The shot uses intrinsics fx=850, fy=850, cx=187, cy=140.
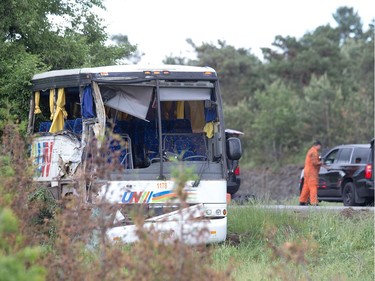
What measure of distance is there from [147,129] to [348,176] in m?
11.1

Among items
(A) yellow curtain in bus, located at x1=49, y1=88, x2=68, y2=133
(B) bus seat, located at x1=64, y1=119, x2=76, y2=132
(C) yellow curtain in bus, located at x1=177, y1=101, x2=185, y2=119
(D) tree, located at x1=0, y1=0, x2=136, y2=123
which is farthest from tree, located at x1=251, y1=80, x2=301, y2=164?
(A) yellow curtain in bus, located at x1=49, y1=88, x2=68, y2=133

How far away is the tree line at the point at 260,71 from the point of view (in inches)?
640

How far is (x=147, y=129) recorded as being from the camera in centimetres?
1399

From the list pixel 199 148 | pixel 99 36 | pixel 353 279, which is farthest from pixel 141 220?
pixel 99 36

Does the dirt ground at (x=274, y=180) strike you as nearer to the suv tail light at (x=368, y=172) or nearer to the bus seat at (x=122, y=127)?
the suv tail light at (x=368, y=172)

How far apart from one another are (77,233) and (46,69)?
30.1 ft

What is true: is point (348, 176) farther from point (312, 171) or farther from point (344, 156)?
point (312, 171)

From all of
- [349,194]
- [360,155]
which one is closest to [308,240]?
[360,155]

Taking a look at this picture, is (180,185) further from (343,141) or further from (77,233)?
(343,141)

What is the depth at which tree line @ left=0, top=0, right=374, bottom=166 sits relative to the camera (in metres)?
16.3

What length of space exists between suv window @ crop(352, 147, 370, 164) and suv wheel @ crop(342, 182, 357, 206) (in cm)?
67

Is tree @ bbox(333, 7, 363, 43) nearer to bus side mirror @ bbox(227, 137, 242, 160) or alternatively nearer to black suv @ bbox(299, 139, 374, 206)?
black suv @ bbox(299, 139, 374, 206)

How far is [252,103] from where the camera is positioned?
5562 centimetres

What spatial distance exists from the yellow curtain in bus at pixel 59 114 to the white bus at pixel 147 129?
0.05ft
